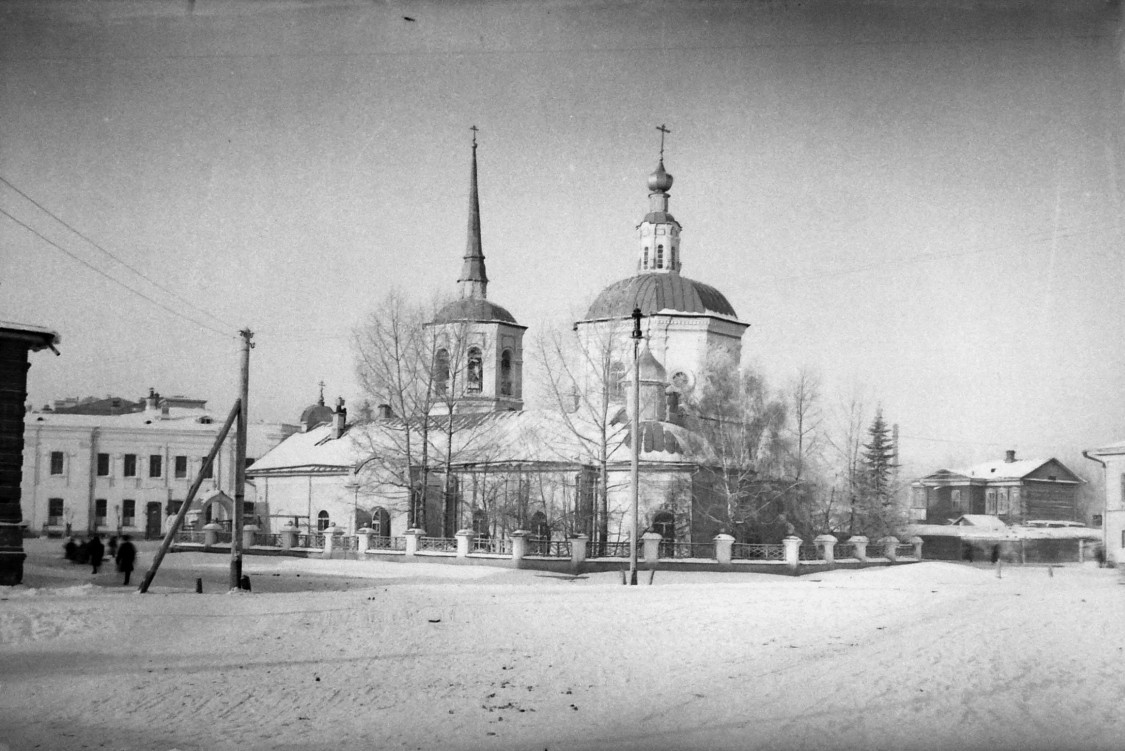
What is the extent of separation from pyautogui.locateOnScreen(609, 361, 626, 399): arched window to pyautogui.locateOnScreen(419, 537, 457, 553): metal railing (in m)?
5.87

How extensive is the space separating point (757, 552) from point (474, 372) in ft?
43.1

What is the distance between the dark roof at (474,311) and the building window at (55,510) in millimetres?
15627

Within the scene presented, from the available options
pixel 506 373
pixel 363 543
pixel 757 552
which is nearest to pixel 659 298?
pixel 506 373

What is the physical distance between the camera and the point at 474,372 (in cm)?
3641

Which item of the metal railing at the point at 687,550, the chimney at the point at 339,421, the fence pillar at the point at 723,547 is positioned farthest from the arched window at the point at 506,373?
the fence pillar at the point at 723,547

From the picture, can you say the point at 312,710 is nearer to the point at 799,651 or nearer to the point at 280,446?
the point at 799,651

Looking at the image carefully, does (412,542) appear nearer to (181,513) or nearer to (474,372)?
(474,372)

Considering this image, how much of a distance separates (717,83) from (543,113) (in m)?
2.28

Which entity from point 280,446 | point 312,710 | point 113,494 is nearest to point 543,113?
point 312,710

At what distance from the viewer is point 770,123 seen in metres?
15.0

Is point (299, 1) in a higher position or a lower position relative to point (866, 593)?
higher

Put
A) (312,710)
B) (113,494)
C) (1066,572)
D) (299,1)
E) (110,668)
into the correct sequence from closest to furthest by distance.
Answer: (312,710) < (110,668) < (299,1) < (1066,572) < (113,494)

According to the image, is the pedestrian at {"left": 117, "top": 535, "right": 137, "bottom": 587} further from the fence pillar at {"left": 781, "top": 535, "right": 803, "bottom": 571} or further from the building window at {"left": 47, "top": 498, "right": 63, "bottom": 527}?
the fence pillar at {"left": 781, "top": 535, "right": 803, "bottom": 571}

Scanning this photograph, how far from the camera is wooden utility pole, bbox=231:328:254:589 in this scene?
53.1ft
